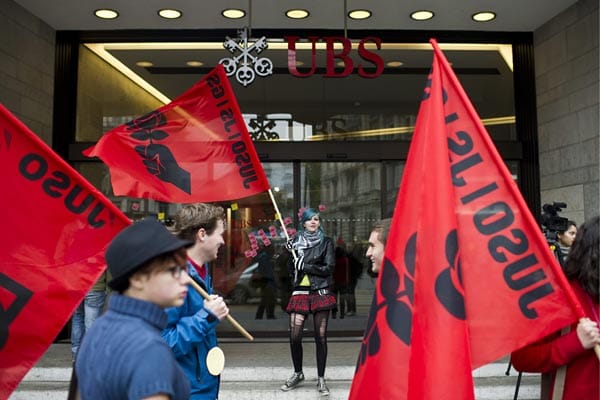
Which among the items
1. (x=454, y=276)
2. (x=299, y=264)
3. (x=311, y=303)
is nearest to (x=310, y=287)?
(x=311, y=303)

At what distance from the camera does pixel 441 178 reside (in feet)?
8.57

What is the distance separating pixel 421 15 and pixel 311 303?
447cm

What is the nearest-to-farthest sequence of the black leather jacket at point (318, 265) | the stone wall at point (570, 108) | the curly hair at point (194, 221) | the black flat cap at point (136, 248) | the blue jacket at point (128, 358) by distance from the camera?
1. the blue jacket at point (128, 358)
2. the black flat cap at point (136, 248)
3. the curly hair at point (194, 221)
4. the black leather jacket at point (318, 265)
5. the stone wall at point (570, 108)

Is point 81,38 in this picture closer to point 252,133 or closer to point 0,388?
point 252,133

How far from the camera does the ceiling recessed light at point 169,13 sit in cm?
805

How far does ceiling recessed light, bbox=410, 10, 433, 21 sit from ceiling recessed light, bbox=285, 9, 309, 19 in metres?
1.51

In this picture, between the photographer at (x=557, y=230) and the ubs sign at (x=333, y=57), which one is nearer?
the photographer at (x=557, y=230)

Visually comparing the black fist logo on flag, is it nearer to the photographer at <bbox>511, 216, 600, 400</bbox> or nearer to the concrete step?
the concrete step

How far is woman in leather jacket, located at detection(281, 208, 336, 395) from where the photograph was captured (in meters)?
6.20

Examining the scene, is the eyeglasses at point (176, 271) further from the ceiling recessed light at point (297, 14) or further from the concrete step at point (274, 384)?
the ceiling recessed light at point (297, 14)

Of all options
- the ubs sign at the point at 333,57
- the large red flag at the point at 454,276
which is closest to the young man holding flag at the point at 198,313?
the large red flag at the point at 454,276

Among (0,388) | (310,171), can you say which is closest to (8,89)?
(310,171)

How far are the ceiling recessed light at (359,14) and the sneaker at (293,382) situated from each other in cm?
486

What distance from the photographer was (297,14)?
816 centimetres
